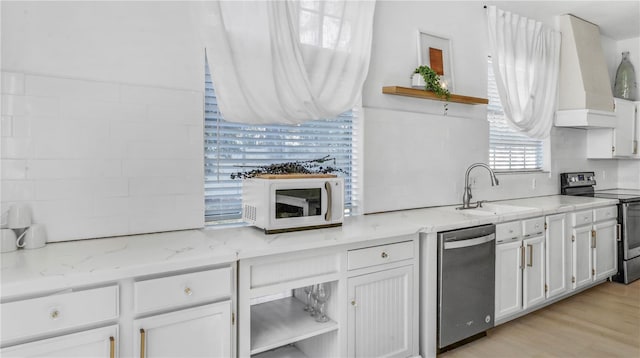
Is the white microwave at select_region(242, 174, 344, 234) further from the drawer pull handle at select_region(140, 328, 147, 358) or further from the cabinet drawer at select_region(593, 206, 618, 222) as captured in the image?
the cabinet drawer at select_region(593, 206, 618, 222)

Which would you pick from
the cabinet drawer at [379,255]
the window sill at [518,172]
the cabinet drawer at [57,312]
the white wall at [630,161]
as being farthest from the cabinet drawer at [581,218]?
the cabinet drawer at [57,312]

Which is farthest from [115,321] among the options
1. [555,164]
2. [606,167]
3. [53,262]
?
[606,167]

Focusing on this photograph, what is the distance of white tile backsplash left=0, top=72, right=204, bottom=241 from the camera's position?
1.87 m

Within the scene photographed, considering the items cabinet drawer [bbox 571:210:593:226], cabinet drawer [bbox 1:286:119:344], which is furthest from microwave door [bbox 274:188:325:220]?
cabinet drawer [bbox 571:210:593:226]

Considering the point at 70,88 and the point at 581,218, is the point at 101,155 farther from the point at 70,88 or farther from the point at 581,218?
the point at 581,218

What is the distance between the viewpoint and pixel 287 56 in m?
2.45

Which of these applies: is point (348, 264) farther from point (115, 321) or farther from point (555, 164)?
point (555, 164)

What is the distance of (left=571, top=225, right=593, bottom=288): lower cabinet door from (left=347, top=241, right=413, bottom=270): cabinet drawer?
6.84ft

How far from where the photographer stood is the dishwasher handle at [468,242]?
2561 millimetres

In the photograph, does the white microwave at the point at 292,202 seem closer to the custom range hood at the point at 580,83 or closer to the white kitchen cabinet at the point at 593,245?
the white kitchen cabinet at the point at 593,245

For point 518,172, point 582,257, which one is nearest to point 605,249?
point 582,257

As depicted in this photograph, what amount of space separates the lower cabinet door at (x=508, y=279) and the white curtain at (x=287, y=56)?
1574mm

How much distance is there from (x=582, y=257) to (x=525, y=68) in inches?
73.2

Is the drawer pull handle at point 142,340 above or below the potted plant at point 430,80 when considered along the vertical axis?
below
